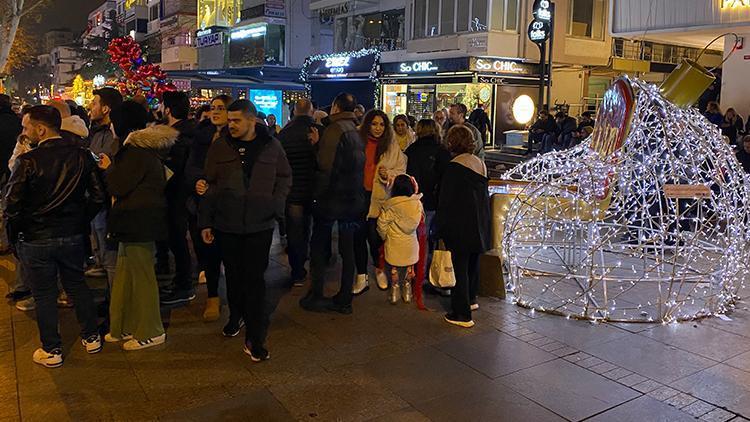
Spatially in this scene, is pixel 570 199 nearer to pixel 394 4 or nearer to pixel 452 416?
pixel 452 416

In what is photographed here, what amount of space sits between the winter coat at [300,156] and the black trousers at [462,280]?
5.87ft

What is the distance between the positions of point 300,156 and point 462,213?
6.12 ft

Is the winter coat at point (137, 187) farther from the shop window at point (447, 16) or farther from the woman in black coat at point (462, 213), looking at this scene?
the shop window at point (447, 16)

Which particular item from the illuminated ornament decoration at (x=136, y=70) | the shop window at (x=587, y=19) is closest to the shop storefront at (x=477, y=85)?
the shop window at (x=587, y=19)

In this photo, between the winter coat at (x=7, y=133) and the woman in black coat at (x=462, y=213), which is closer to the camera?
the woman in black coat at (x=462, y=213)

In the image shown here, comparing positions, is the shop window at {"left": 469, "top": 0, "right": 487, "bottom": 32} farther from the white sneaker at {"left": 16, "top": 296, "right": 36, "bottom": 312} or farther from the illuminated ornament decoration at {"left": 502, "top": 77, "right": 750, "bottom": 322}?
the white sneaker at {"left": 16, "top": 296, "right": 36, "bottom": 312}

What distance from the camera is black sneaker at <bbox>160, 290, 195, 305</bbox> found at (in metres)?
6.32

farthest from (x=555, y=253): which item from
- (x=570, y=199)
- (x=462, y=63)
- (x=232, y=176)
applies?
(x=462, y=63)

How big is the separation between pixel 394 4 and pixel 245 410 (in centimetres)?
2338

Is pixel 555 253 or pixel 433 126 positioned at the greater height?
pixel 433 126

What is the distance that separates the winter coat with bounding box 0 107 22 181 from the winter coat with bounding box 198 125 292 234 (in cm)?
428

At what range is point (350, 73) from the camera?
89.6 ft

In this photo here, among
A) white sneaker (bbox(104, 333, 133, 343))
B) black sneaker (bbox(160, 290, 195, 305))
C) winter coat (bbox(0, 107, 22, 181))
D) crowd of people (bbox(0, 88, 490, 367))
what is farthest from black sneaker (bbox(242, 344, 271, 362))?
winter coat (bbox(0, 107, 22, 181))

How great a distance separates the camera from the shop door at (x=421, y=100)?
78.6ft
